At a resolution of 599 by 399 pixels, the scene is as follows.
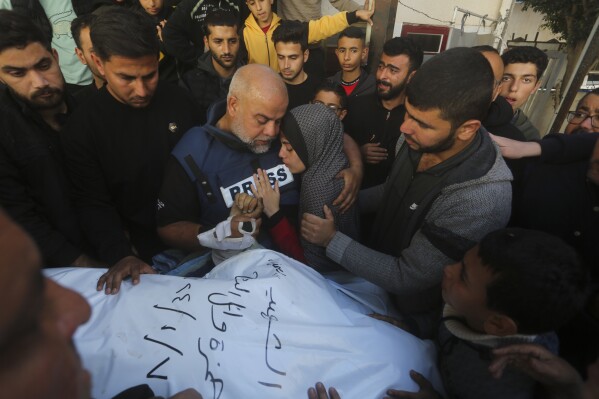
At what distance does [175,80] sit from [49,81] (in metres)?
2.26

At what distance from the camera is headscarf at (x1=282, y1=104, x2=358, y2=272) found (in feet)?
6.79

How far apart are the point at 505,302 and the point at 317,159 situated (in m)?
1.28

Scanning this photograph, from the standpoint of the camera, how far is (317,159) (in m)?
2.12

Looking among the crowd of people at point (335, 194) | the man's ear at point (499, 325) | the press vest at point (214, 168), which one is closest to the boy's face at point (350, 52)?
the crowd of people at point (335, 194)

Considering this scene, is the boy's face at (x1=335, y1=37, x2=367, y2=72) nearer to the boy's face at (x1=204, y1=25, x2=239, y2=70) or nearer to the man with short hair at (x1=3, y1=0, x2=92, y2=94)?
the boy's face at (x1=204, y1=25, x2=239, y2=70)

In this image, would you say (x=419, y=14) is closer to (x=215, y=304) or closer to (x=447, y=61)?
(x=447, y=61)

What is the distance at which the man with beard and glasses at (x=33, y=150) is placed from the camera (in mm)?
1828

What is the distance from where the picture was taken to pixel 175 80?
14.0ft

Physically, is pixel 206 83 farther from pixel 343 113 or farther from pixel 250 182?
pixel 250 182

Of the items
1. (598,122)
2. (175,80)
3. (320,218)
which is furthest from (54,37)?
(598,122)

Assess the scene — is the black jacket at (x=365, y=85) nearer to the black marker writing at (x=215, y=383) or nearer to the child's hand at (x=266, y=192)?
the child's hand at (x=266, y=192)

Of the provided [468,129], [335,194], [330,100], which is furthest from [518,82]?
[335,194]

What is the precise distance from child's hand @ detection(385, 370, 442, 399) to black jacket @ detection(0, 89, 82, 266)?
1.83 metres

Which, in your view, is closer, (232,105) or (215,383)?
(215,383)
